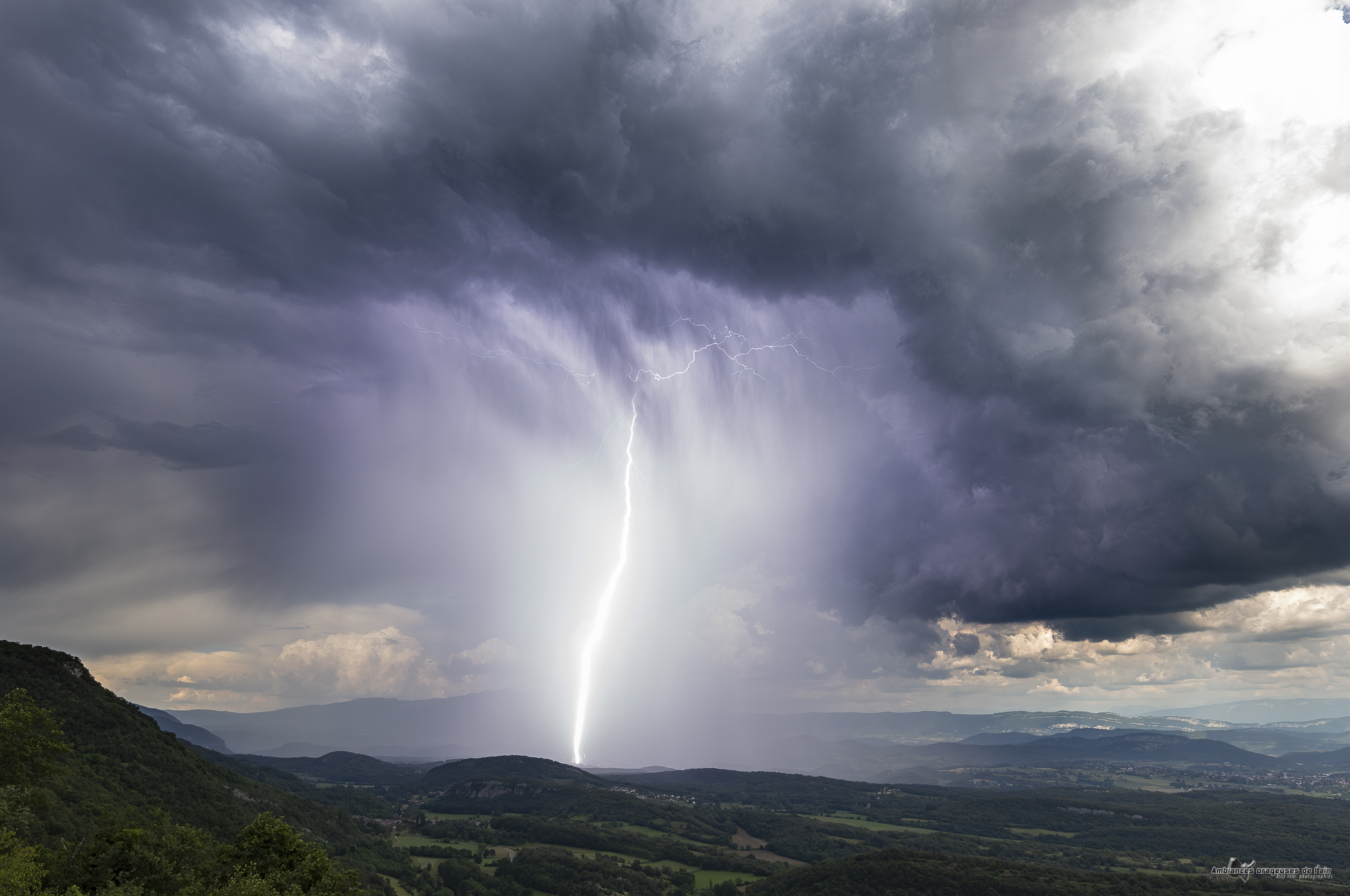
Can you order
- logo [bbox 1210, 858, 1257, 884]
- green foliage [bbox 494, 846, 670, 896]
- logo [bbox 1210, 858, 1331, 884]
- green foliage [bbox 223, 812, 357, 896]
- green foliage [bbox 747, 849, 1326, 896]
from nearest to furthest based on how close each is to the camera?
1. green foliage [bbox 223, 812, 357, 896]
2. green foliage [bbox 747, 849, 1326, 896]
3. logo [bbox 1210, 858, 1257, 884]
4. logo [bbox 1210, 858, 1331, 884]
5. green foliage [bbox 494, 846, 670, 896]

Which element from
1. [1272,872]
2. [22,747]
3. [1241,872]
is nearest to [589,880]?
[22,747]

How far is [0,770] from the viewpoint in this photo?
233ft

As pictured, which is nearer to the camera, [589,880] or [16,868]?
[16,868]

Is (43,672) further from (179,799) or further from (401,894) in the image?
(401,894)

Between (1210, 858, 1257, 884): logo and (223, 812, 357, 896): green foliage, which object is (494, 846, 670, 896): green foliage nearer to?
(223, 812, 357, 896): green foliage

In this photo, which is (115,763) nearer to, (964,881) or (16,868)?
(16,868)

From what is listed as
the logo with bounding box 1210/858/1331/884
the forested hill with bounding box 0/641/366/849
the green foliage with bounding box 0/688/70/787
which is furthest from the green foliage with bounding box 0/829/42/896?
the logo with bounding box 1210/858/1331/884

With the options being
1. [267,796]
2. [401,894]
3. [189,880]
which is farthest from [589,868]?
[189,880]

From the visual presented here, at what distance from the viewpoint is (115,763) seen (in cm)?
12025

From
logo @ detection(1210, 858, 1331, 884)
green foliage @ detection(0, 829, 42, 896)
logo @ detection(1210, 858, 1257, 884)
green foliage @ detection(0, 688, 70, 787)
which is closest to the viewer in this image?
green foliage @ detection(0, 829, 42, 896)

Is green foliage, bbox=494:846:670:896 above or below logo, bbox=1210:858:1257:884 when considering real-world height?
below

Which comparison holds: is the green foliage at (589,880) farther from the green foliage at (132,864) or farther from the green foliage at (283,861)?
the green foliage at (132,864)

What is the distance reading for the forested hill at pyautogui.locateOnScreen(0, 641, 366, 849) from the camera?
105562 millimetres

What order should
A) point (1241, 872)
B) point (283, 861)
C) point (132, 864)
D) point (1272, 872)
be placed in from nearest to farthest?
point (132, 864) → point (283, 861) → point (1241, 872) → point (1272, 872)
